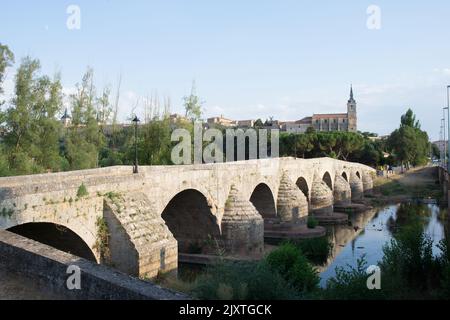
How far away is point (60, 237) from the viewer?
33.7 ft

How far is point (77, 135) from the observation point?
23.8m

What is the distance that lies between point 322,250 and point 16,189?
1378cm

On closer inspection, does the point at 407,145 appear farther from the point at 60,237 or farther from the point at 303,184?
the point at 60,237

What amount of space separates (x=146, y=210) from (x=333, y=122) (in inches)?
4286

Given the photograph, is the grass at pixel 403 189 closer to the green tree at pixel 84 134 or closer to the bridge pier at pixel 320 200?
the bridge pier at pixel 320 200

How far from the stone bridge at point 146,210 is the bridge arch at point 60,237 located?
0.02 meters

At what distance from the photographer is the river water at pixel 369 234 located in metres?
18.6

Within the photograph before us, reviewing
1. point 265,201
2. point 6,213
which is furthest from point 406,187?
point 6,213

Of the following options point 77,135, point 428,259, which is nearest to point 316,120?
point 77,135

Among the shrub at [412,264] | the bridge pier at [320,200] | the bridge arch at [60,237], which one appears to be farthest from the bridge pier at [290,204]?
the bridge arch at [60,237]

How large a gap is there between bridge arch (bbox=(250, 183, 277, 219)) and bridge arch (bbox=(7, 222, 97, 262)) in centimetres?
1407

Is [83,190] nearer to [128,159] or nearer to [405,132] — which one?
[128,159]

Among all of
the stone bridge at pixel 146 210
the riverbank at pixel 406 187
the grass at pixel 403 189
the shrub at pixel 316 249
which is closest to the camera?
the stone bridge at pixel 146 210
